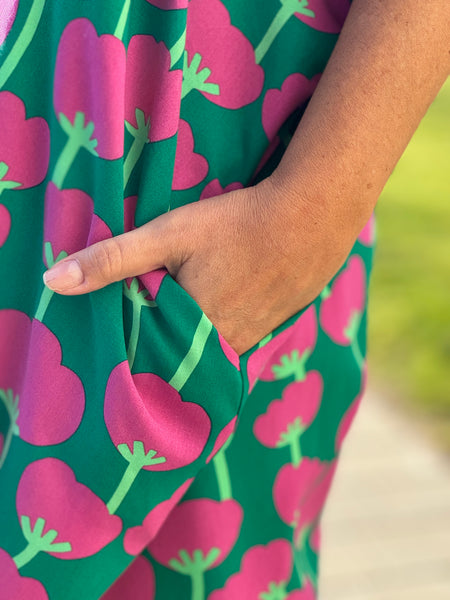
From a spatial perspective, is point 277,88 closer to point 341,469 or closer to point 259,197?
point 259,197

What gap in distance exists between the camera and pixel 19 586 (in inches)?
38.6

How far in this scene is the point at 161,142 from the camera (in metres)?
0.92

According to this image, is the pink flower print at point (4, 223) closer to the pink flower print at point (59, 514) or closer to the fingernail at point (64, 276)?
the fingernail at point (64, 276)

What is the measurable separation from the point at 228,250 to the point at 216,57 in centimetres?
25

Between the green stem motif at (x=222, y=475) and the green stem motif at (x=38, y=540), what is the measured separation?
0.81ft

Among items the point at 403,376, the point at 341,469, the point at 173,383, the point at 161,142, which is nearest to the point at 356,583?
the point at 341,469

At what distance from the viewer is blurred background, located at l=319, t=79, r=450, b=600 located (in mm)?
2443

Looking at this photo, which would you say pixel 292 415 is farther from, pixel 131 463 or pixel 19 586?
pixel 19 586

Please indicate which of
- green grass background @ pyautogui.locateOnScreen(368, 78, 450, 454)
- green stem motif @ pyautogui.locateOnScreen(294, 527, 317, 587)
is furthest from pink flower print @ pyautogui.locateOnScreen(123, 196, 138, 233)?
green grass background @ pyautogui.locateOnScreen(368, 78, 450, 454)

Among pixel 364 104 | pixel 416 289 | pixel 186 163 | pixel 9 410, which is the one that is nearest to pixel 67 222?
pixel 186 163

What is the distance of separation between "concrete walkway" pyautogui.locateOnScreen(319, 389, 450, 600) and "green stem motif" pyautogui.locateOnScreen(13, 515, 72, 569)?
155cm

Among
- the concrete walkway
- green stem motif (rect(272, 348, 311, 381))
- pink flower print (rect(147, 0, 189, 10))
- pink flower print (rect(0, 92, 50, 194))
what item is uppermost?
pink flower print (rect(147, 0, 189, 10))

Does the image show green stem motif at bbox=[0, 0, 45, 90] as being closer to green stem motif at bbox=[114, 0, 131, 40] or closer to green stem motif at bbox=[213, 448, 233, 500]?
green stem motif at bbox=[114, 0, 131, 40]

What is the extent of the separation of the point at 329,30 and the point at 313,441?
612 mm
